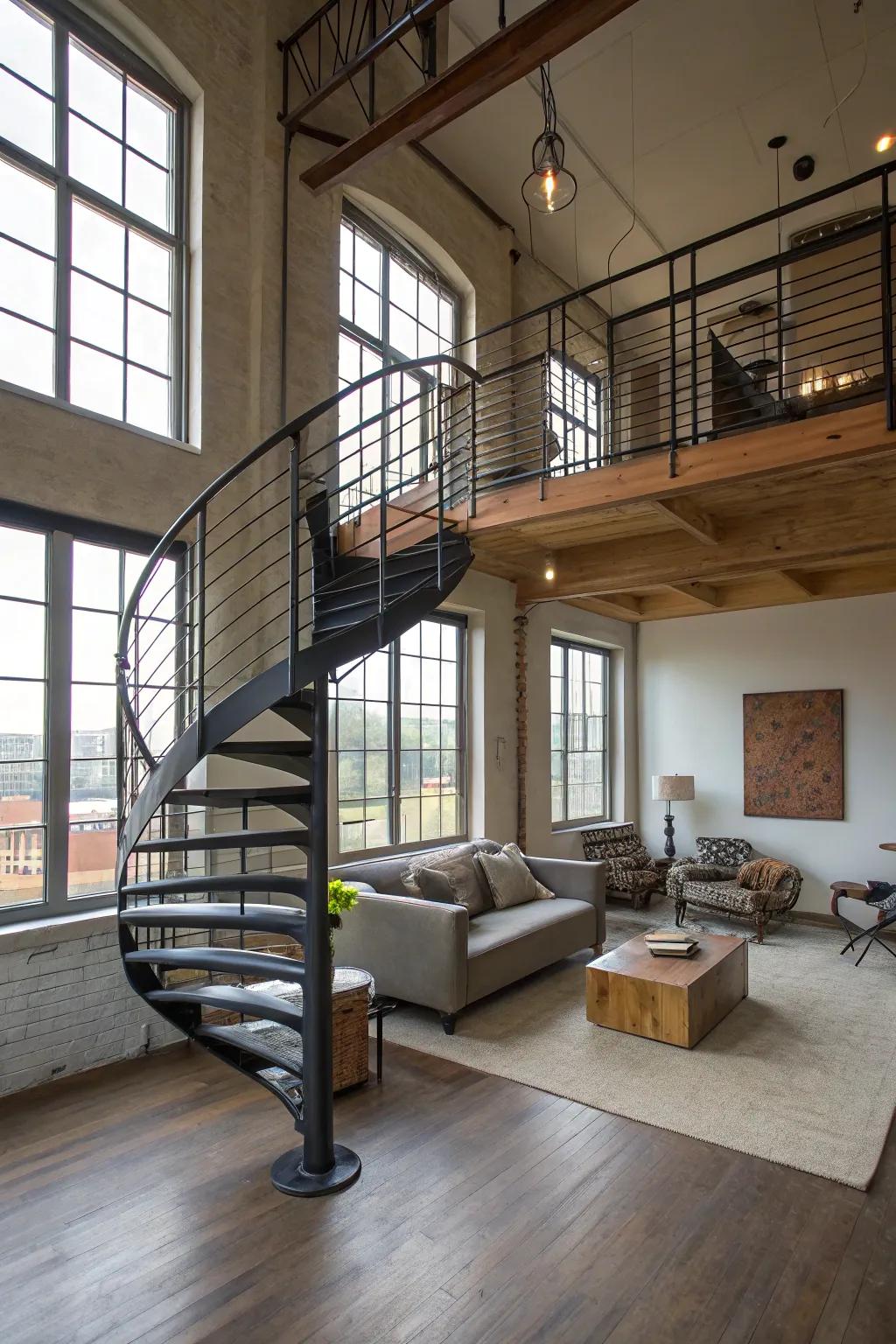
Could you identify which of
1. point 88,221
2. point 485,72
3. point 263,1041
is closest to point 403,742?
point 263,1041

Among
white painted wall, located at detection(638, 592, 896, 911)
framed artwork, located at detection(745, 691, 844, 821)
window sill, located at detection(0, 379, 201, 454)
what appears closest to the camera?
window sill, located at detection(0, 379, 201, 454)

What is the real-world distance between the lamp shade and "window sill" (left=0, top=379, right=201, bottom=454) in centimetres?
543

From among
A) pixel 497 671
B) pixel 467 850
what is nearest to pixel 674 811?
pixel 497 671

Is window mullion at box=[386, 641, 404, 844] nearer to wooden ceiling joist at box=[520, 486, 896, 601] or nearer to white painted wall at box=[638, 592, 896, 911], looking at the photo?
wooden ceiling joist at box=[520, 486, 896, 601]

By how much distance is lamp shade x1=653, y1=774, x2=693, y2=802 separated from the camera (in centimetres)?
776

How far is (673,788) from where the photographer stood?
777 cm

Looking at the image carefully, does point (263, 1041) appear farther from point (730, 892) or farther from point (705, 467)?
point (730, 892)

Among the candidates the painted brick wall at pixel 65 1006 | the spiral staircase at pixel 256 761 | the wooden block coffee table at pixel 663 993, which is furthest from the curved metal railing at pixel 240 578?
the wooden block coffee table at pixel 663 993

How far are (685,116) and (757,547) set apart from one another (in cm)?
364

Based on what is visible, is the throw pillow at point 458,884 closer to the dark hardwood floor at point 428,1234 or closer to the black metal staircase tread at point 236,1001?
the dark hardwood floor at point 428,1234

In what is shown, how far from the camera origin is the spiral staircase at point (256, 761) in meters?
2.90

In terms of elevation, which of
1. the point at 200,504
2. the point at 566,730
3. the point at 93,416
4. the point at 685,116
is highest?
the point at 685,116

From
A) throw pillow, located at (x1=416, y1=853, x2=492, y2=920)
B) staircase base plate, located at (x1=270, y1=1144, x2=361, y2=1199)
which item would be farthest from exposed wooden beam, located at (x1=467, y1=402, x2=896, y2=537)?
staircase base plate, located at (x1=270, y1=1144, x2=361, y2=1199)

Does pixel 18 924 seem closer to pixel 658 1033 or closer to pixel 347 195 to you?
pixel 658 1033
